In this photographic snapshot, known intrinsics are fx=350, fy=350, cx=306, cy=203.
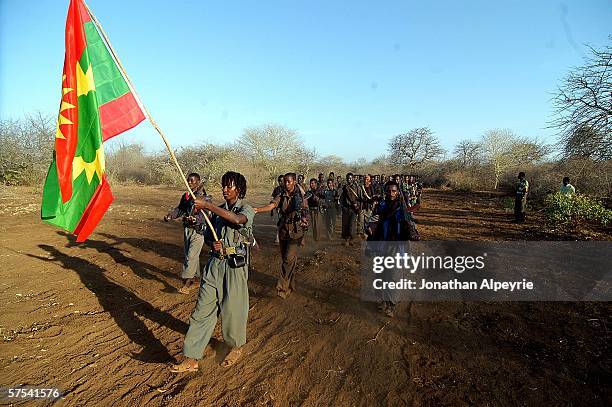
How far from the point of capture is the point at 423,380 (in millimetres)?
3434

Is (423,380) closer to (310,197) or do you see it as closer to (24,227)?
(310,197)

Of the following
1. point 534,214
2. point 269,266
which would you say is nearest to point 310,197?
point 269,266

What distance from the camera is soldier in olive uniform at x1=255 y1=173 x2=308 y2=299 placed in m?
5.73

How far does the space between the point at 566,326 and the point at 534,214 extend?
13026 mm

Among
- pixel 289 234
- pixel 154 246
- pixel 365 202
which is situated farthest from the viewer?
pixel 365 202

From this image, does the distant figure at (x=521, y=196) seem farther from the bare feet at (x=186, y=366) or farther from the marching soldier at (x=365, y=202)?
the bare feet at (x=186, y=366)

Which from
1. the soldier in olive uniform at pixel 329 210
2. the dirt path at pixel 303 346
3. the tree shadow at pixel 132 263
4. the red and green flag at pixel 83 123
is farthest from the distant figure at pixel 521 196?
the red and green flag at pixel 83 123

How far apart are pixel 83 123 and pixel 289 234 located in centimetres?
323

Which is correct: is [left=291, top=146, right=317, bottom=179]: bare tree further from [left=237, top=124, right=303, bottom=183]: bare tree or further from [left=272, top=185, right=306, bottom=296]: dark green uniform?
[left=272, top=185, right=306, bottom=296]: dark green uniform

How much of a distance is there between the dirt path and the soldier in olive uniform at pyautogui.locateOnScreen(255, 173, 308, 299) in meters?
0.27

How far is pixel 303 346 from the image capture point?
13.6 ft

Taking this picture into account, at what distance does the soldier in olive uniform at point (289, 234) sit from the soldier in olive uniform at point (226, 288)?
1.84 meters

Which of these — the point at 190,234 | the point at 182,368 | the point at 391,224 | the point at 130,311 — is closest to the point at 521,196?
the point at 391,224

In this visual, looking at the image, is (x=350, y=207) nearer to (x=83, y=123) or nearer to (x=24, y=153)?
(x=83, y=123)
